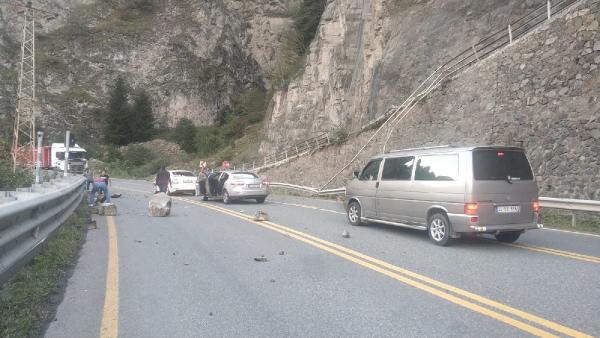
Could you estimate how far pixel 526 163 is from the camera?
9.14 m

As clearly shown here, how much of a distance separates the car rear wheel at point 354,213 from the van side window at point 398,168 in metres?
1.25

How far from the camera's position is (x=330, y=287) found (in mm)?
6004

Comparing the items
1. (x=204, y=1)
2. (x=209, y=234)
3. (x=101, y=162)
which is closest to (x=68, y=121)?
(x=101, y=162)

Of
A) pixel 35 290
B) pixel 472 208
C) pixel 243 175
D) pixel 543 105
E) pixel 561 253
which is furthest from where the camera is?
pixel 243 175

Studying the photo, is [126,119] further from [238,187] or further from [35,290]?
[35,290]

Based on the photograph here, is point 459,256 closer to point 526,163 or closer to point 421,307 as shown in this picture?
point 526,163

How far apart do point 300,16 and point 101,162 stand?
29857 mm

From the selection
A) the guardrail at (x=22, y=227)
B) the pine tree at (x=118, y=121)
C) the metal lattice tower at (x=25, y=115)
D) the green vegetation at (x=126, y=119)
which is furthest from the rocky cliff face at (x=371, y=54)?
the pine tree at (x=118, y=121)

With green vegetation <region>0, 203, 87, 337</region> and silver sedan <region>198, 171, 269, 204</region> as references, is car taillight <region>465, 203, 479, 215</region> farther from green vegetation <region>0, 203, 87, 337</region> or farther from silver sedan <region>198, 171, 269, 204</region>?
silver sedan <region>198, 171, 269, 204</region>

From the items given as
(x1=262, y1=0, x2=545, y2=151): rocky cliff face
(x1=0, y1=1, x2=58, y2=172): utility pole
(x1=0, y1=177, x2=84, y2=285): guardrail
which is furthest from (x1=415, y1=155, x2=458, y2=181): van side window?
(x1=262, y1=0, x2=545, y2=151): rocky cliff face

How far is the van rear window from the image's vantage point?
8734mm

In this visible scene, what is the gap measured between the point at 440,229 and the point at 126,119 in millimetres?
63869

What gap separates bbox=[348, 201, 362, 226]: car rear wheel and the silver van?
1.71 m

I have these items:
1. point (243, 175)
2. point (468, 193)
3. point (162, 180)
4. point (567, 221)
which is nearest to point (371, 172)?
point (468, 193)
